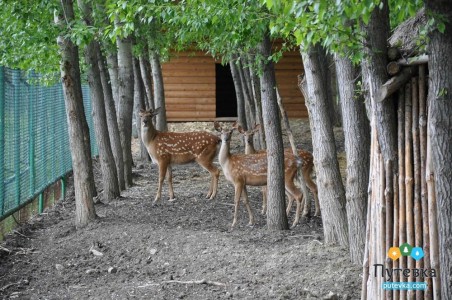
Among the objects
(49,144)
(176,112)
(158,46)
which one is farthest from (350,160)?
(176,112)

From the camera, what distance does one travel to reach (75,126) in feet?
33.8

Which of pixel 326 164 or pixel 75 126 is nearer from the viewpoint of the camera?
pixel 326 164

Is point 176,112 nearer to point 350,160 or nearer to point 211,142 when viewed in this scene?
point 211,142

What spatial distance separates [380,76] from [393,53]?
19 centimetres

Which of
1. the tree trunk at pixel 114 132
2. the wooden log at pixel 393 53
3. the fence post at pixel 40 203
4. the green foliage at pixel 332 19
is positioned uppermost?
the green foliage at pixel 332 19

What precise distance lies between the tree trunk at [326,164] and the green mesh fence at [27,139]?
4.13 metres

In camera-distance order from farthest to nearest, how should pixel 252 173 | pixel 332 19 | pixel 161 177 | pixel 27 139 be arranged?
pixel 161 177
pixel 27 139
pixel 252 173
pixel 332 19

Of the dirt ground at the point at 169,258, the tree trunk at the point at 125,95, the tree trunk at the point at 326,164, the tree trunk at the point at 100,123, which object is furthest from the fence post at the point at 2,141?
the tree trunk at the point at 326,164

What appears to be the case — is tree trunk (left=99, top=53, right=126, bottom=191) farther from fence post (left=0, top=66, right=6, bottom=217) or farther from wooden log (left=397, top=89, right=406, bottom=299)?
wooden log (left=397, top=89, right=406, bottom=299)

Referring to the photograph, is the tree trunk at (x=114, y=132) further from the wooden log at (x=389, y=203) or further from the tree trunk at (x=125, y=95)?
the wooden log at (x=389, y=203)

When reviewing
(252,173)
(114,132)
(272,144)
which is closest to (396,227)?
(272,144)

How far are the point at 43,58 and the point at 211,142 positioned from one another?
4746mm

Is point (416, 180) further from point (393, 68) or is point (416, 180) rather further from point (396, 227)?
point (393, 68)

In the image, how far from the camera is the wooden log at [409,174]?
18.7ft
